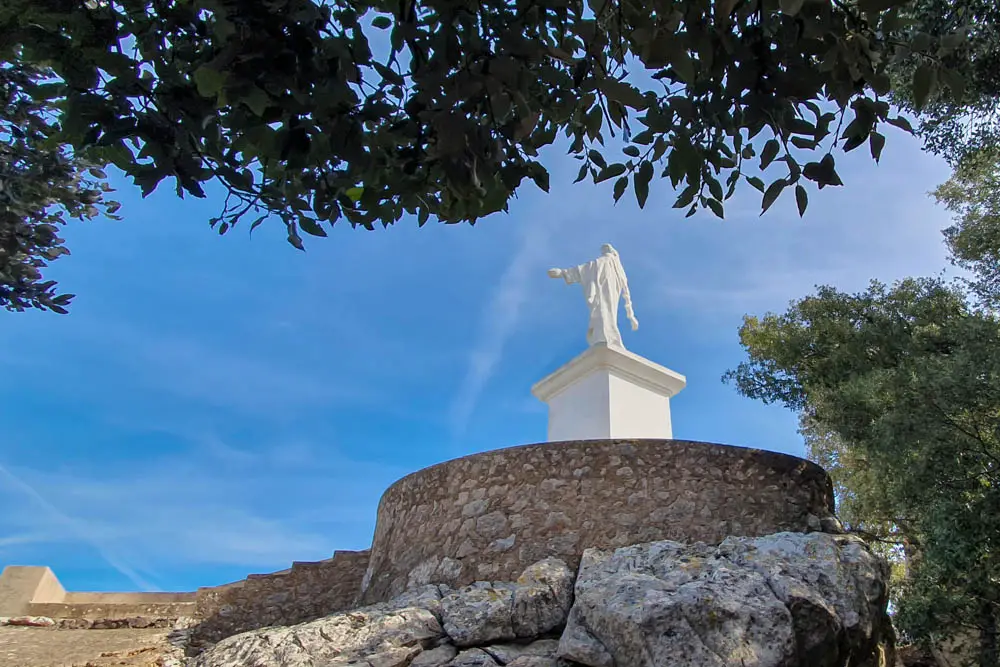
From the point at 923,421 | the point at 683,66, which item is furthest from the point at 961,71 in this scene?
the point at 683,66

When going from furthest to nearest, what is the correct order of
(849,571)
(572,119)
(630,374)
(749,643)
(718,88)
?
1. (630,374)
2. (849,571)
3. (749,643)
4. (572,119)
5. (718,88)

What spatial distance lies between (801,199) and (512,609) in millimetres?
4180

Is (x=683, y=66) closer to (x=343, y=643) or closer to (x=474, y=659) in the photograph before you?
(x=474, y=659)

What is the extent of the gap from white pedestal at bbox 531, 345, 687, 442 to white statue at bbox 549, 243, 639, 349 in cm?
43

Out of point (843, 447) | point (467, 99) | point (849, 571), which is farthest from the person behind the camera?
point (843, 447)

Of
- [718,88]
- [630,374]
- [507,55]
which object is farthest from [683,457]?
[507,55]

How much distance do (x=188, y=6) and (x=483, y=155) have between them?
1439mm

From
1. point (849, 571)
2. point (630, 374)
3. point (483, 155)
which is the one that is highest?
point (630, 374)

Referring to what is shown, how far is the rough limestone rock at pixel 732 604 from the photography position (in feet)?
17.0

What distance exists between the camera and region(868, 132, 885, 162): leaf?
121 inches

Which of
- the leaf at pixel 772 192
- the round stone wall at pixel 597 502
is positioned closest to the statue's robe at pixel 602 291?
the round stone wall at pixel 597 502

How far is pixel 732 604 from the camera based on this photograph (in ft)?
17.6

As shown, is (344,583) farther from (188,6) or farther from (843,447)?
(843,447)

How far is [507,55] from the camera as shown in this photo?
279cm
